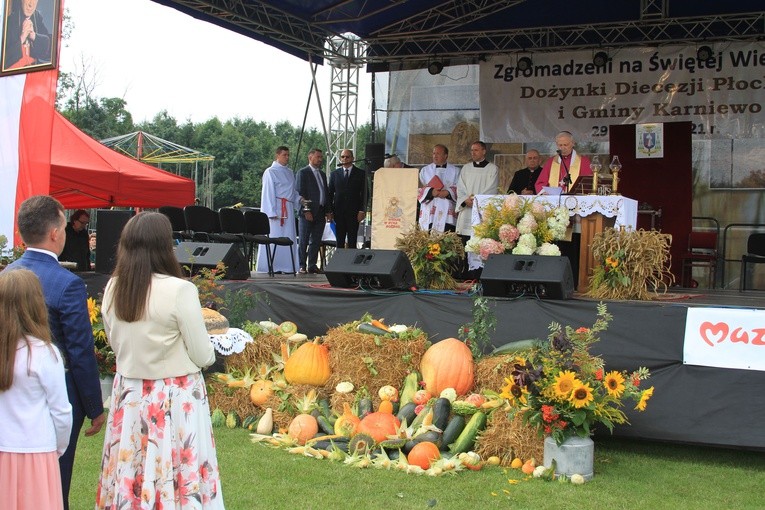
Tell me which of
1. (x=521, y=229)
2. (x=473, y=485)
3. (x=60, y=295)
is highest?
(x=521, y=229)

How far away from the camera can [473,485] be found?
5145mm

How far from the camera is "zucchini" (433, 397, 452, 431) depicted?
5883 millimetres

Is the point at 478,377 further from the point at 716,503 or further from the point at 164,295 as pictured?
the point at 164,295

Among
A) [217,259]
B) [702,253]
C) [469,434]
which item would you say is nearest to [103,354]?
[217,259]

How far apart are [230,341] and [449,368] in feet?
5.94

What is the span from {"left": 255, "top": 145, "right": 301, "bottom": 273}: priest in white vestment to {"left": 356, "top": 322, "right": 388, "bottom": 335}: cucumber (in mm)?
6089

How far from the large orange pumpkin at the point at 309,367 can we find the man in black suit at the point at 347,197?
5856 mm

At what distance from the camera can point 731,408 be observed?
18.6 feet

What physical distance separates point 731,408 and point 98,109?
31930mm

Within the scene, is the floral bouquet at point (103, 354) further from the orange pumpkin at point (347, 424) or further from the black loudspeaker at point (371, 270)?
the orange pumpkin at point (347, 424)

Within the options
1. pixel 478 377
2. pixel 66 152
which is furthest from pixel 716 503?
pixel 66 152

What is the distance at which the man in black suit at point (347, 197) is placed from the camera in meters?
12.4

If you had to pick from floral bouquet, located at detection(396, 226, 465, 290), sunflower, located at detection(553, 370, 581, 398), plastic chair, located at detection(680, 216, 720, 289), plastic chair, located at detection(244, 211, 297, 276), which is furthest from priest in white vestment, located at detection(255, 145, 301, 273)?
sunflower, located at detection(553, 370, 581, 398)

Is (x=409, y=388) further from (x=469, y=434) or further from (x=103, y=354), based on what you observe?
(x=103, y=354)
